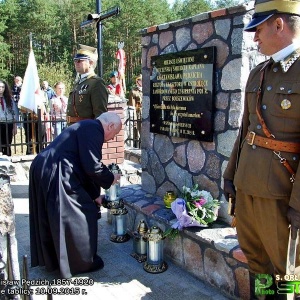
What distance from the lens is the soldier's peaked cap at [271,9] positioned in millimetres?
1887

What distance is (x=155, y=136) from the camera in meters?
3.91

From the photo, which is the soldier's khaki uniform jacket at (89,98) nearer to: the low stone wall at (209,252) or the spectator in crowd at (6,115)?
the low stone wall at (209,252)

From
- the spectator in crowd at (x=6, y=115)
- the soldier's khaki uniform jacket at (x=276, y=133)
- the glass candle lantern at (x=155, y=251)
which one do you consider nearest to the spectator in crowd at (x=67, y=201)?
the glass candle lantern at (x=155, y=251)

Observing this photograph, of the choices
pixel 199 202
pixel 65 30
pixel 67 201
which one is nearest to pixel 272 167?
pixel 199 202

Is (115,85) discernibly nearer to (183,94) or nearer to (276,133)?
(183,94)

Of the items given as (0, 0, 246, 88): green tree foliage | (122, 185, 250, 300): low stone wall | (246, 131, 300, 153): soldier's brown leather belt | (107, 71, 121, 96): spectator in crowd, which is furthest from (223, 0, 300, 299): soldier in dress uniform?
(0, 0, 246, 88): green tree foliage

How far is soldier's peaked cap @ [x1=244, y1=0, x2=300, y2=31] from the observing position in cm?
189

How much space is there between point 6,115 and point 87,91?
114 inches

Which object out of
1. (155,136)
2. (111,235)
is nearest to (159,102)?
(155,136)

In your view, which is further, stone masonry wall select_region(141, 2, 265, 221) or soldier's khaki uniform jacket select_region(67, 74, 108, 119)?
soldier's khaki uniform jacket select_region(67, 74, 108, 119)

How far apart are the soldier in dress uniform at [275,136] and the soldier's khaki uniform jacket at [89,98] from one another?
260cm

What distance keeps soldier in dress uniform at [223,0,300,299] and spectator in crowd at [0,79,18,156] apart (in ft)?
17.9

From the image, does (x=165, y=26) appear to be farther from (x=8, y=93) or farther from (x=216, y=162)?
(x=8, y=93)

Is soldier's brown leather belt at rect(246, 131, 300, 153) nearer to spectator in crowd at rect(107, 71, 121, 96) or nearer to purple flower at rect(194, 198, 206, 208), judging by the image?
purple flower at rect(194, 198, 206, 208)
